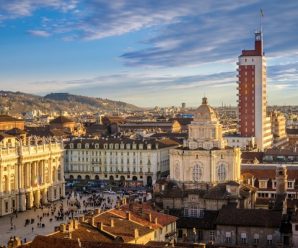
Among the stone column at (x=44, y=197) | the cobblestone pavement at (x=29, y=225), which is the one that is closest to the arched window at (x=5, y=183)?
the cobblestone pavement at (x=29, y=225)

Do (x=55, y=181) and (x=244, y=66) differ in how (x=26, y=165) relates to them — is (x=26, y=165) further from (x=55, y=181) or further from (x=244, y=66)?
(x=244, y=66)

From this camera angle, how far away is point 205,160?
88.6m

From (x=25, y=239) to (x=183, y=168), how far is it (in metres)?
25.3

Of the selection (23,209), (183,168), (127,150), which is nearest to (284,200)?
(183,168)

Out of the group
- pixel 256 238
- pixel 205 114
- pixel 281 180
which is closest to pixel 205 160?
pixel 205 114

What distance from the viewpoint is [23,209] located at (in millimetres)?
98125

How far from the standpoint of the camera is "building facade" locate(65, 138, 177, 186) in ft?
448

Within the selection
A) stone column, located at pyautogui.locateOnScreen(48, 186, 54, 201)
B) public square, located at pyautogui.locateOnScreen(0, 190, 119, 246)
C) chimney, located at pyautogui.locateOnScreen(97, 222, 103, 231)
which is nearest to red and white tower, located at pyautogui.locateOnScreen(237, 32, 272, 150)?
public square, located at pyautogui.locateOnScreen(0, 190, 119, 246)

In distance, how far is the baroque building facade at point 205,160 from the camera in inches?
3469

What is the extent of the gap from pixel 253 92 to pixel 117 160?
125ft

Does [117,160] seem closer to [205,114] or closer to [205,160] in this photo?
[205,114]

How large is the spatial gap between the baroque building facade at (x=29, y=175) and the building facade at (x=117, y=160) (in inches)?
1033

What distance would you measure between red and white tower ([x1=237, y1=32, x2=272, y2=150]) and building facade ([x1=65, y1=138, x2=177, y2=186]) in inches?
984

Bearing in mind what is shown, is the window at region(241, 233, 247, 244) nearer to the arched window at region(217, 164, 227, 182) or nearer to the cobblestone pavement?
the arched window at region(217, 164, 227, 182)
